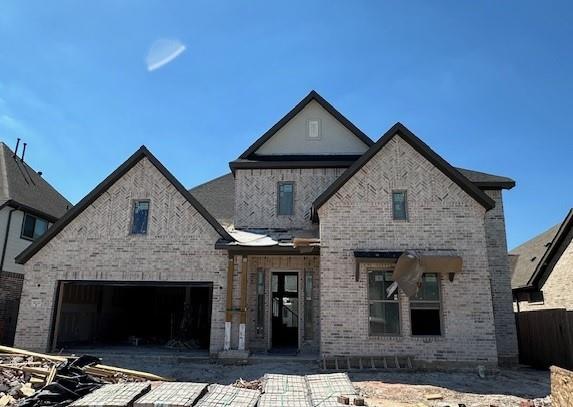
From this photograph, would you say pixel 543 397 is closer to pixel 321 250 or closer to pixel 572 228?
pixel 321 250

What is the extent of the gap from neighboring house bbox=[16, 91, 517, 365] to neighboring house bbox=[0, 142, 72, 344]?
3.49 m

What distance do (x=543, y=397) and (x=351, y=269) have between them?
17.0ft

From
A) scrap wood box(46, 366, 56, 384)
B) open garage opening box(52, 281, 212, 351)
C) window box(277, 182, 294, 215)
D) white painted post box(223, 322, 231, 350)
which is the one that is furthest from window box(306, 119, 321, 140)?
scrap wood box(46, 366, 56, 384)

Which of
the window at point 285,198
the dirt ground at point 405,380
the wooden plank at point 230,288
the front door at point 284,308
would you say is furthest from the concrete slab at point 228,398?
the window at point 285,198

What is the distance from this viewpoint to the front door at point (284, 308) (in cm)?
1467

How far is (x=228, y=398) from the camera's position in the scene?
7.70 meters

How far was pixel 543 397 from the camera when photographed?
29.2 ft

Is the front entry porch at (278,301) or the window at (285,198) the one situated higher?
the window at (285,198)

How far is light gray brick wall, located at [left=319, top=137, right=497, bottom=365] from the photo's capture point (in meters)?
11.8

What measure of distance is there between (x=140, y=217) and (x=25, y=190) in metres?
10.2

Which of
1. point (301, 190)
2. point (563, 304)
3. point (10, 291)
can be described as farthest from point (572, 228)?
point (10, 291)

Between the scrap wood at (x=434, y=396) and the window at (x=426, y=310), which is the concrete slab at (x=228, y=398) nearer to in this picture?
the scrap wood at (x=434, y=396)

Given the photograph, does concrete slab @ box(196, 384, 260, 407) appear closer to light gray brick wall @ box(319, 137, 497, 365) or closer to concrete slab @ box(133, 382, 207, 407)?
concrete slab @ box(133, 382, 207, 407)

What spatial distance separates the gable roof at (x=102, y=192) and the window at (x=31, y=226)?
21.1 feet
